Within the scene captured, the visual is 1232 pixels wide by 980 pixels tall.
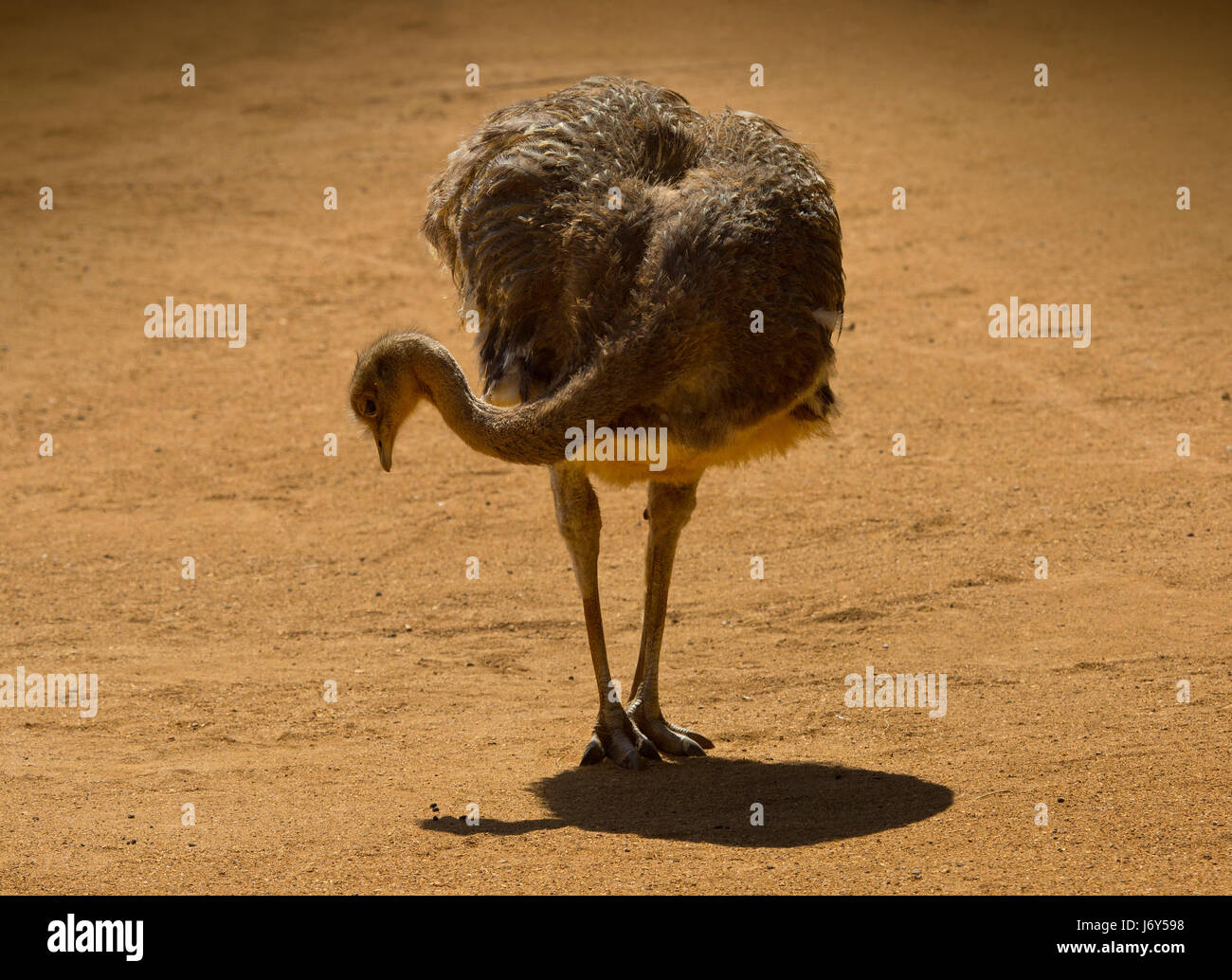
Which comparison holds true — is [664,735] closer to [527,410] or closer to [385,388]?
[527,410]

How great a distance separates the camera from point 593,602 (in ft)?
24.5

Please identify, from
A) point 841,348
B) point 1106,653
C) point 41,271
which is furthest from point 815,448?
point 41,271

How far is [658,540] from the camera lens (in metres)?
7.61

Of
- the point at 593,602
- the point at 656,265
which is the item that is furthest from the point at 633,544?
the point at 656,265

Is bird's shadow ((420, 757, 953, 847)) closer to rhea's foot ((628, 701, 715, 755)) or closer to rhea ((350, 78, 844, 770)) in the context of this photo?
rhea's foot ((628, 701, 715, 755))

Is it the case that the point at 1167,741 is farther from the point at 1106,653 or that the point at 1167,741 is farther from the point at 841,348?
the point at 841,348

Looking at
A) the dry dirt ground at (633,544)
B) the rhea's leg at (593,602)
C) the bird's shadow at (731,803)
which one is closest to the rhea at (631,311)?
the rhea's leg at (593,602)

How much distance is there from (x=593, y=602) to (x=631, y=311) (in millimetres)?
1660

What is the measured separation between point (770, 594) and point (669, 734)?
2.25m

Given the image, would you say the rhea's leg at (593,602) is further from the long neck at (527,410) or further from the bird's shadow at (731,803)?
the long neck at (527,410)

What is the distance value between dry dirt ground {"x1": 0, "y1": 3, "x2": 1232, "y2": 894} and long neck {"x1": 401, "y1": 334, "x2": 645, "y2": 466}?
1569 mm

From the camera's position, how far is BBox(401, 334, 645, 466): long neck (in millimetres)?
6266

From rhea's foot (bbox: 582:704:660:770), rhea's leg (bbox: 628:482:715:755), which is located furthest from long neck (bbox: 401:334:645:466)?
rhea's foot (bbox: 582:704:660:770)

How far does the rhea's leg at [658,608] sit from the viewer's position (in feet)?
24.6
